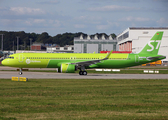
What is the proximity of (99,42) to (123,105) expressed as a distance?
139440 mm

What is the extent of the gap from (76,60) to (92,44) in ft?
360

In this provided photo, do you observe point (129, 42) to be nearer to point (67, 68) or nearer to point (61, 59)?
point (61, 59)

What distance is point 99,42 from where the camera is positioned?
156m

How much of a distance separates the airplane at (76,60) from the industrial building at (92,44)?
101m

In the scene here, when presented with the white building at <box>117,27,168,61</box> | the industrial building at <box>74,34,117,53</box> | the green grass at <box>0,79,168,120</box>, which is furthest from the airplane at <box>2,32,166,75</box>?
the industrial building at <box>74,34,117,53</box>

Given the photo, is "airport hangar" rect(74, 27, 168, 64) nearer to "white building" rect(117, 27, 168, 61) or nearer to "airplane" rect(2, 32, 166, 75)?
"white building" rect(117, 27, 168, 61)

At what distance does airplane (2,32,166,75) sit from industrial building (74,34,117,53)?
101 meters

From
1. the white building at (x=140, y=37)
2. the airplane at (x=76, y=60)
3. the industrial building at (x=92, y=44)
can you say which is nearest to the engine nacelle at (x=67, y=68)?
the airplane at (x=76, y=60)

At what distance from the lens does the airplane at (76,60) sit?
145ft

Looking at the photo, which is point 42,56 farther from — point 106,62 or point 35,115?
point 35,115

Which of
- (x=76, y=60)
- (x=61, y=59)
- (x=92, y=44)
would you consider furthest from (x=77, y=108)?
(x=92, y=44)

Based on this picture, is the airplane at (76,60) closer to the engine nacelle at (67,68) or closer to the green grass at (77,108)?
the engine nacelle at (67,68)

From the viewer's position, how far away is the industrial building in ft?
496

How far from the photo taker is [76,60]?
45.7 m
